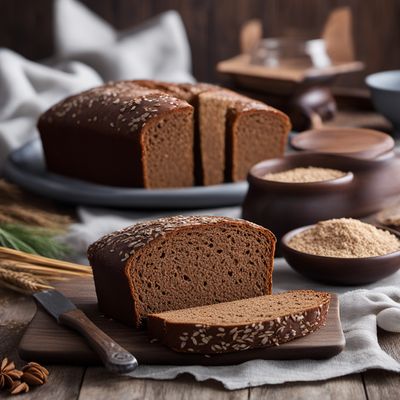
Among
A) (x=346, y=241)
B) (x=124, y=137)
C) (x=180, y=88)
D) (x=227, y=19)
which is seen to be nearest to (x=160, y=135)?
(x=124, y=137)

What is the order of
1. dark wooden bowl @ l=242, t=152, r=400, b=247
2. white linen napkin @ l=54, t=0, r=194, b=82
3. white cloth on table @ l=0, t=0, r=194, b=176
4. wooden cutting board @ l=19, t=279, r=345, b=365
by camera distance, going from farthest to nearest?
white linen napkin @ l=54, t=0, r=194, b=82, white cloth on table @ l=0, t=0, r=194, b=176, dark wooden bowl @ l=242, t=152, r=400, b=247, wooden cutting board @ l=19, t=279, r=345, b=365

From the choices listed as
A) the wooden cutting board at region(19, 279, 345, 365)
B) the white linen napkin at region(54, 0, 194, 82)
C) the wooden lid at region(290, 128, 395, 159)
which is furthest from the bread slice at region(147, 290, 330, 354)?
the white linen napkin at region(54, 0, 194, 82)

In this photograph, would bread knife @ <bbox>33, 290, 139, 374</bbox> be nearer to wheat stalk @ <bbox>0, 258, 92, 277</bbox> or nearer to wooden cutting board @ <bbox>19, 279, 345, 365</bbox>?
wooden cutting board @ <bbox>19, 279, 345, 365</bbox>

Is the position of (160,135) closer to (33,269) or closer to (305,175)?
(305,175)

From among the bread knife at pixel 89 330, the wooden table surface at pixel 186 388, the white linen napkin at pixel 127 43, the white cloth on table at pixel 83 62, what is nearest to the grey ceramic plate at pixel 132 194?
the white cloth on table at pixel 83 62

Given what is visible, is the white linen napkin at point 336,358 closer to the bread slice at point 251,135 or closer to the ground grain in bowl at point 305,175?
the ground grain in bowl at point 305,175
